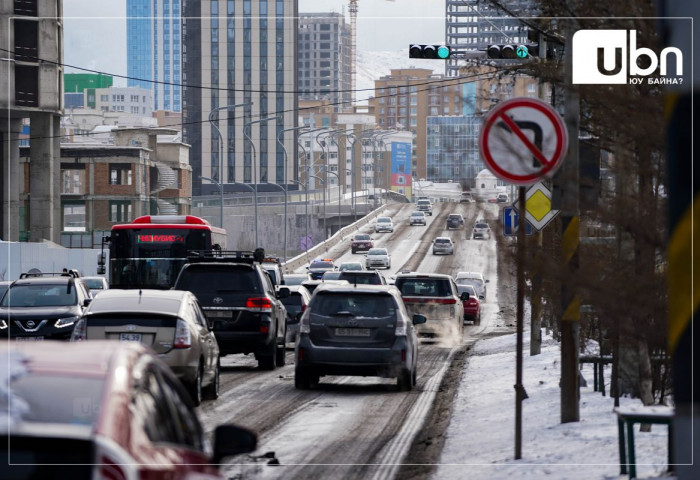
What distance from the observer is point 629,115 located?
27.1 feet

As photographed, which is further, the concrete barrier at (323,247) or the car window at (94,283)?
the concrete barrier at (323,247)

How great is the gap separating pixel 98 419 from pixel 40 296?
21133 millimetres

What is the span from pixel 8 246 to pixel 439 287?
3629 cm

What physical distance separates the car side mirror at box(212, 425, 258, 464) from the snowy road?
3.07 metres

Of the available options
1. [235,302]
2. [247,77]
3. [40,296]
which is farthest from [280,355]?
[247,77]

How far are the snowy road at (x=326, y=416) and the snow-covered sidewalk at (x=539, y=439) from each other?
55 cm

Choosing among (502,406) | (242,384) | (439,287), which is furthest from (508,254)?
(439,287)

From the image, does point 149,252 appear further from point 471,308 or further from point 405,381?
point 471,308

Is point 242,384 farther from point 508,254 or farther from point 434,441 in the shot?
point 508,254

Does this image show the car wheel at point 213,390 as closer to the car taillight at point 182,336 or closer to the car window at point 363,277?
the car taillight at point 182,336

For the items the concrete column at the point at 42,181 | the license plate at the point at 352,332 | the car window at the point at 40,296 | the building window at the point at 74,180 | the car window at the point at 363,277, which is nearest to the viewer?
the license plate at the point at 352,332

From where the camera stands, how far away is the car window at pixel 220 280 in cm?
2242

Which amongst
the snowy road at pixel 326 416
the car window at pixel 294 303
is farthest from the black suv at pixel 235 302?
the car window at pixel 294 303

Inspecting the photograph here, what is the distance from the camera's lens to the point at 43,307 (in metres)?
24.4
